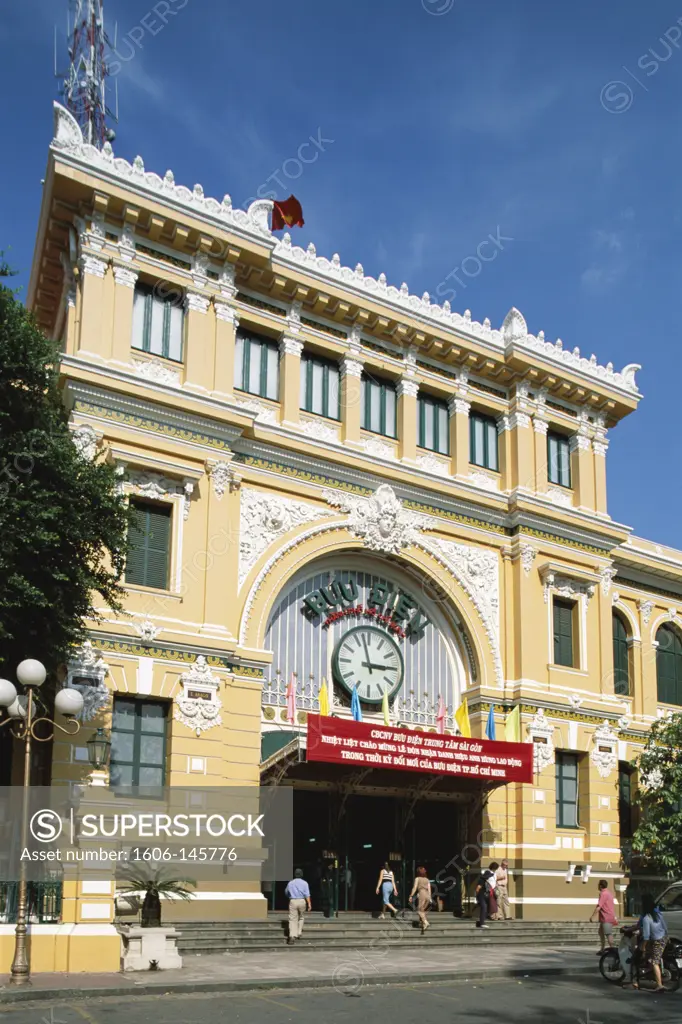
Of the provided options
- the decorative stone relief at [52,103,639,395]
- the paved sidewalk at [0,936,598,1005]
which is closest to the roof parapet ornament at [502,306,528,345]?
Result: the decorative stone relief at [52,103,639,395]

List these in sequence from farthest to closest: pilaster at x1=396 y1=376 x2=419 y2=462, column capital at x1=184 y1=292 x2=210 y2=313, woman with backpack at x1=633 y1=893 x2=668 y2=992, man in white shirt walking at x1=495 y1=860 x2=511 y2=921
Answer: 1. pilaster at x1=396 y1=376 x2=419 y2=462
2. man in white shirt walking at x1=495 y1=860 x2=511 y2=921
3. column capital at x1=184 y1=292 x2=210 y2=313
4. woman with backpack at x1=633 y1=893 x2=668 y2=992

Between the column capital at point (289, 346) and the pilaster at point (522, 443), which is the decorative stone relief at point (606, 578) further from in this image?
the column capital at point (289, 346)

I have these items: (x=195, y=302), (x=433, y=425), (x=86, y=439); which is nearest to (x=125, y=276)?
(x=195, y=302)

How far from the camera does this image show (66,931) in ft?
63.0

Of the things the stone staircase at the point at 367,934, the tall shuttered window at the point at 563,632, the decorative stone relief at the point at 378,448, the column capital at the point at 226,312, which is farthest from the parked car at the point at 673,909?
the column capital at the point at 226,312

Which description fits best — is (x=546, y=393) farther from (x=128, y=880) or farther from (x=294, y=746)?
(x=128, y=880)

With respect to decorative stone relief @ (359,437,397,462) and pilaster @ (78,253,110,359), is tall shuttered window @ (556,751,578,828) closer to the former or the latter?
decorative stone relief @ (359,437,397,462)

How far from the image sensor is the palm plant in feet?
68.2

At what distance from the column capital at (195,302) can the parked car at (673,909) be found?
16.9 meters

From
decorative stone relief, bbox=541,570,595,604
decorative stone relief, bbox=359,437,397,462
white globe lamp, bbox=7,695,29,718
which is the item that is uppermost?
decorative stone relief, bbox=359,437,397,462

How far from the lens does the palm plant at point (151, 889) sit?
20.8m

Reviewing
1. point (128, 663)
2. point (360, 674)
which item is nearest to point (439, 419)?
point (360, 674)

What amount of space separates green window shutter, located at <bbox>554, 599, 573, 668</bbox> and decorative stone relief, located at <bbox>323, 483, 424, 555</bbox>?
545 cm

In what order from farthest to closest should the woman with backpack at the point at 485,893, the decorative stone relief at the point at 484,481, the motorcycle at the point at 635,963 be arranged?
1. the decorative stone relief at the point at 484,481
2. the woman with backpack at the point at 485,893
3. the motorcycle at the point at 635,963
